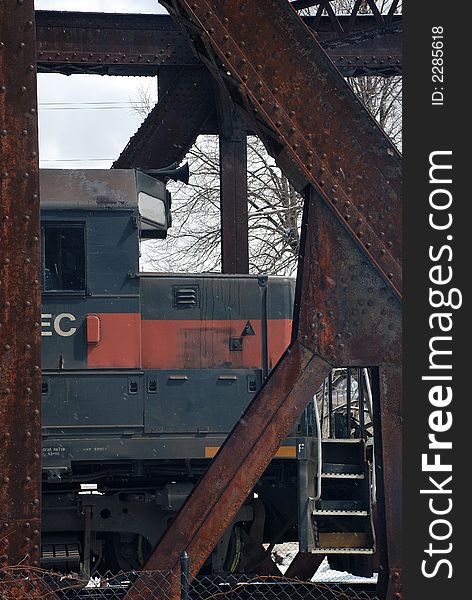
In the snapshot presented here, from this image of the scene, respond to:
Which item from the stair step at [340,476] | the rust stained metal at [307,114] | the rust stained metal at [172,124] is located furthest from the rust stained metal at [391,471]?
the rust stained metal at [172,124]

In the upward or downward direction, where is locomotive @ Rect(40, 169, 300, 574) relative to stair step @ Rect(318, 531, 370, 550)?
upward

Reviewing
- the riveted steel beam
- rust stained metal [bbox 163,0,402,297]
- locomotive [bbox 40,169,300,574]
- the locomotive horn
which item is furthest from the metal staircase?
the riveted steel beam

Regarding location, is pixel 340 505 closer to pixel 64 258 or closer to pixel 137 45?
pixel 64 258

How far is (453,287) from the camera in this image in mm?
4652

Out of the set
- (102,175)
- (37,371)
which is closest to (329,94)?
(37,371)

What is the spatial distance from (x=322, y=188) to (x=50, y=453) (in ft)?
13.9

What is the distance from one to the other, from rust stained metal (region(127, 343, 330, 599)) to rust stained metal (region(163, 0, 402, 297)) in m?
1.05

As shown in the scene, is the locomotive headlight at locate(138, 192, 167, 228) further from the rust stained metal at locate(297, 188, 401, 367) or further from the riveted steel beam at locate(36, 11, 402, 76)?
the rust stained metal at locate(297, 188, 401, 367)

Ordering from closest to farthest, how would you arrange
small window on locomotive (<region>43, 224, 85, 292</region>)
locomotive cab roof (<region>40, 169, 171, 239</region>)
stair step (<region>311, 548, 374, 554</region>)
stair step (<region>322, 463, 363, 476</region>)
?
stair step (<region>311, 548, 374, 554</region>) < stair step (<region>322, 463, 363, 476</region>) < small window on locomotive (<region>43, 224, 85, 292</region>) < locomotive cab roof (<region>40, 169, 171, 239</region>)

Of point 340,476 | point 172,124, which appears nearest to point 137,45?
point 172,124

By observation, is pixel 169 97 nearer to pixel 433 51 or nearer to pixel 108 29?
pixel 108 29

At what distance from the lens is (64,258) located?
334 inches

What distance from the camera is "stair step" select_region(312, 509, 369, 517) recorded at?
728cm

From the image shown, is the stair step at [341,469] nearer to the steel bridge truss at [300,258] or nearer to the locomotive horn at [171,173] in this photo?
the steel bridge truss at [300,258]
